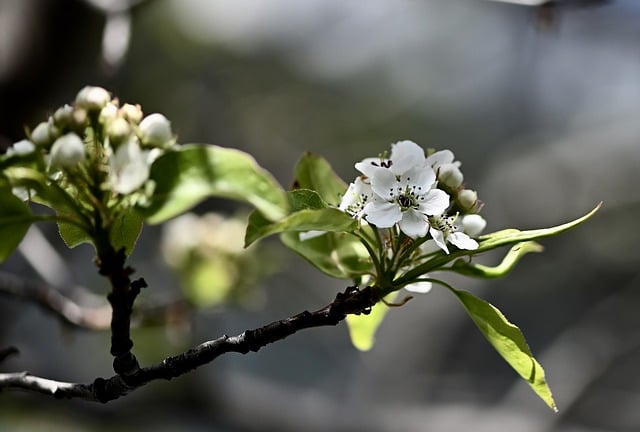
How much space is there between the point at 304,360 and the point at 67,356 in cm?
202

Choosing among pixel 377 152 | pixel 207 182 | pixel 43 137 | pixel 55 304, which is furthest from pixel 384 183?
pixel 377 152

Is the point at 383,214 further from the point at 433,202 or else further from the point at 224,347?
the point at 224,347

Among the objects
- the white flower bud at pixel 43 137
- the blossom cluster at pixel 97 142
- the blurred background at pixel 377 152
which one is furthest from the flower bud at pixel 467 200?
the blurred background at pixel 377 152

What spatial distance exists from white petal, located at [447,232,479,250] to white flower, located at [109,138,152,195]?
0.33 meters

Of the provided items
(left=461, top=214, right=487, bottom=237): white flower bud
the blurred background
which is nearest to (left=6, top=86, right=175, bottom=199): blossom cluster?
(left=461, top=214, right=487, bottom=237): white flower bud

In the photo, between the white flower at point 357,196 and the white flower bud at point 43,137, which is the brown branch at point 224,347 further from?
the white flower bud at point 43,137

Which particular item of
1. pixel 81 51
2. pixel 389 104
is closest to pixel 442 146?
pixel 389 104

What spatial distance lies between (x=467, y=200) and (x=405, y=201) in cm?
11

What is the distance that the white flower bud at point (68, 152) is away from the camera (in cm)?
65

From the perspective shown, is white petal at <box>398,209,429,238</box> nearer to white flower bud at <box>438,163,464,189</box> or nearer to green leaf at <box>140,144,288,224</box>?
white flower bud at <box>438,163,464,189</box>

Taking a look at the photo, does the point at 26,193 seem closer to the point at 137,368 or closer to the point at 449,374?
the point at 137,368

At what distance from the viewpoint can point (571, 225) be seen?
718mm

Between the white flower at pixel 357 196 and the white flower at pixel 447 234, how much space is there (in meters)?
0.08

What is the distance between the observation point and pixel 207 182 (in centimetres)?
60
